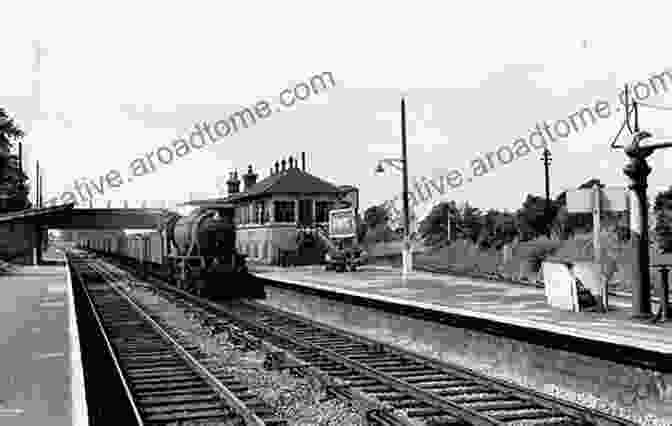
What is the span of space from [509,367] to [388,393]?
9.57ft

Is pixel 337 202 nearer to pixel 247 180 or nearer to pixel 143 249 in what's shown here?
pixel 143 249

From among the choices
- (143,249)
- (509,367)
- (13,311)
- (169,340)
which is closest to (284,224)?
(143,249)

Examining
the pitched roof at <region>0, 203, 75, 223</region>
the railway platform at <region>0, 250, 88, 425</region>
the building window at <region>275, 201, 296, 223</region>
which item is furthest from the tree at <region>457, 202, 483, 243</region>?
the railway platform at <region>0, 250, 88, 425</region>

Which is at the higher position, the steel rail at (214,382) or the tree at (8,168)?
the tree at (8,168)

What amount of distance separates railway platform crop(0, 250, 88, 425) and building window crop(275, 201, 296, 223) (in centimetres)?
1786

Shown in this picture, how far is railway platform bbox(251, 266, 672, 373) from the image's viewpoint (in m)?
8.45

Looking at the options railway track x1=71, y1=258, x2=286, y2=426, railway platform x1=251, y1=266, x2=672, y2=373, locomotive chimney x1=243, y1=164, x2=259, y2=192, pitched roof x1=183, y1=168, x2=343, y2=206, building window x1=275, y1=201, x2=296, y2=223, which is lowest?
railway track x1=71, y1=258, x2=286, y2=426

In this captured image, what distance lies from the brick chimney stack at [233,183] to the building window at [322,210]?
2229cm

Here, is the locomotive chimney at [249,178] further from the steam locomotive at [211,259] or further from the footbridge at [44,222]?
the steam locomotive at [211,259]

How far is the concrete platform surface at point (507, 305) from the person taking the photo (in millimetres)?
9016

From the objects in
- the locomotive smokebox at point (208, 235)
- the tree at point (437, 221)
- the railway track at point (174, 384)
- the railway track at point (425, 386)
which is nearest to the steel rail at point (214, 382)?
the railway track at point (174, 384)

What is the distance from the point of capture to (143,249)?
33469mm

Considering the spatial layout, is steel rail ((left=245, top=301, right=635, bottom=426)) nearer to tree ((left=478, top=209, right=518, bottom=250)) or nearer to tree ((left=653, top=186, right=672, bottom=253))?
tree ((left=653, top=186, right=672, bottom=253))

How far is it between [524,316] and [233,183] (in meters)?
47.3
